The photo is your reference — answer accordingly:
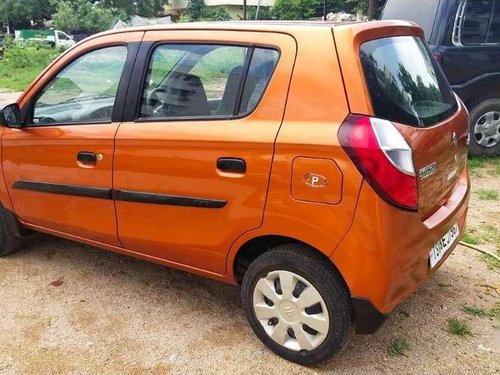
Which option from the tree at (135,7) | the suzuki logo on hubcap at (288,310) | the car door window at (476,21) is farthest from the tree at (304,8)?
the suzuki logo on hubcap at (288,310)

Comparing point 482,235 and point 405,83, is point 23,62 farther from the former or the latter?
point 405,83

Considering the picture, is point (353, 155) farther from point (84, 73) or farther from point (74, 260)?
point (74, 260)

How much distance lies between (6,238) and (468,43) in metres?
4.97

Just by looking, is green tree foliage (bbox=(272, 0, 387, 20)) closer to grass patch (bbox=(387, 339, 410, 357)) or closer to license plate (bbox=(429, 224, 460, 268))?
license plate (bbox=(429, 224, 460, 268))

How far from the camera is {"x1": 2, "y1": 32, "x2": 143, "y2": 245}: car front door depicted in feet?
9.48

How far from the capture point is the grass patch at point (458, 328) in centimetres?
271

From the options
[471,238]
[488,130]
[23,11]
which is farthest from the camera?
[23,11]

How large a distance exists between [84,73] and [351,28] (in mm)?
1769

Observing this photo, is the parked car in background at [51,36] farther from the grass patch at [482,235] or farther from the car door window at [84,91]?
the grass patch at [482,235]

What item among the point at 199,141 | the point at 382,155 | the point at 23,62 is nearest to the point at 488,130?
the point at 382,155

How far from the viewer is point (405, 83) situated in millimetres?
2389

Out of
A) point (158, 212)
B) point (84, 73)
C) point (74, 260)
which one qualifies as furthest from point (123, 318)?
point (84, 73)

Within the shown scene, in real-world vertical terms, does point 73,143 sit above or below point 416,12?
below

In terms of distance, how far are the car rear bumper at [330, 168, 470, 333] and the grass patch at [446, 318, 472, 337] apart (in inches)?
23.7
